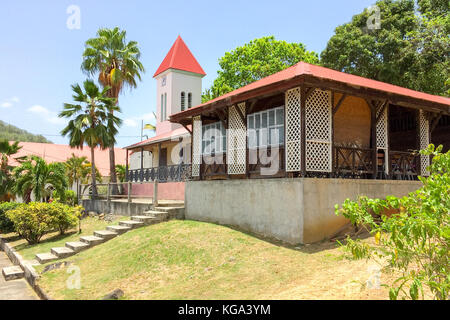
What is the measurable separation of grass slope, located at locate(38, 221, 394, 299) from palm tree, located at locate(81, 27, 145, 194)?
15.0m

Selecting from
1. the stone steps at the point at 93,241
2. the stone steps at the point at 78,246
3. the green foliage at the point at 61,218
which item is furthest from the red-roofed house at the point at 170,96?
the stone steps at the point at 78,246

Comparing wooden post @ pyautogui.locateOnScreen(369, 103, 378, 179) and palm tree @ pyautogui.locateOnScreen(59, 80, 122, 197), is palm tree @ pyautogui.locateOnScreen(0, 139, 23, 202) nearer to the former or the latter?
palm tree @ pyautogui.locateOnScreen(59, 80, 122, 197)

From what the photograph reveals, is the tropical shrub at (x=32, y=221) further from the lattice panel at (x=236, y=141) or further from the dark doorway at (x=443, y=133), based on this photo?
the dark doorway at (x=443, y=133)

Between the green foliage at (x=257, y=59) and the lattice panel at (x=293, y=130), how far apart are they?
20.6 m

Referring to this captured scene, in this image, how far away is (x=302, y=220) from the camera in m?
9.01

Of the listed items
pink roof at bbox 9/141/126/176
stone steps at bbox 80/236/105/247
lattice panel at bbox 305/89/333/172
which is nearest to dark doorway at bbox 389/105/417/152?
lattice panel at bbox 305/89/333/172

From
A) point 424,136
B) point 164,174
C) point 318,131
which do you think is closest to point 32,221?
point 164,174

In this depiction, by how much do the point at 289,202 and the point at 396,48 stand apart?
17217 millimetres

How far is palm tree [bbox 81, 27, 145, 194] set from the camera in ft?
80.6

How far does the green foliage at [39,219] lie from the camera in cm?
1539
